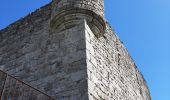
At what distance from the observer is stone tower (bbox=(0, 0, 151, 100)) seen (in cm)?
499

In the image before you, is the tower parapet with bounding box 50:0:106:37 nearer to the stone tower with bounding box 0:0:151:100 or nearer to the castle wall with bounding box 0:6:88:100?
the stone tower with bounding box 0:0:151:100

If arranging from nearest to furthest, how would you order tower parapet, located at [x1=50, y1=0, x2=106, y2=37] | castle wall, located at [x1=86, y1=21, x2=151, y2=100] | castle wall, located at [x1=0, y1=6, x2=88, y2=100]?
castle wall, located at [x1=0, y1=6, x2=88, y2=100] < castle wall, located at [x1=86, y1=21, x2=151, y2=100] < tower parapet, located at [x1=50, y1=0, x2=106, y2=37]

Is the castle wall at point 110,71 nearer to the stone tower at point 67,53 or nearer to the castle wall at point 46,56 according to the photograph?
the stone tower at point 67,53

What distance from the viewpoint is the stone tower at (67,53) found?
4988 mm

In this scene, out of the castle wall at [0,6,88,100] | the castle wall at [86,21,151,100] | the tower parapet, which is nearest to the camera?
the castle wall at [0,6,88,100]

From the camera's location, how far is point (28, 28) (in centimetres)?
692

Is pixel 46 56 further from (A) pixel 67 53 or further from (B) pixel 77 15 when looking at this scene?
(B) pixel 77 15

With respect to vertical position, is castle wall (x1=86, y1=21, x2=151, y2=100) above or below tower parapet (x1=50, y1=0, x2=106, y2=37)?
below

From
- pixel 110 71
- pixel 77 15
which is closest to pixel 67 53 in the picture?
pixel 77 15

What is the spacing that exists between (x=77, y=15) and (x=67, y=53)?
2.93 feet

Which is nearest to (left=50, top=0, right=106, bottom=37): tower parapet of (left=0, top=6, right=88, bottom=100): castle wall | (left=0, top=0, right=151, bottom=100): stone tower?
(left=0, top=0, right=151, bottom=100): stone tower

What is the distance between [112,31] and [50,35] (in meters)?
Result: 2.13

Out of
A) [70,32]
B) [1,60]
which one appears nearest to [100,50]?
[70,32]

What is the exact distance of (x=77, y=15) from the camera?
5750 mm
